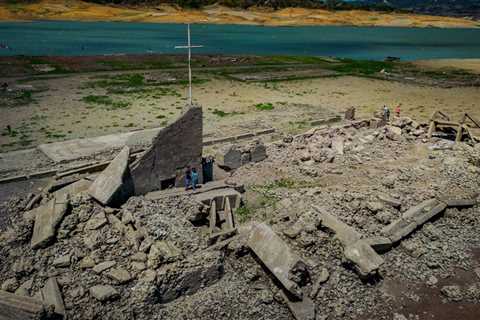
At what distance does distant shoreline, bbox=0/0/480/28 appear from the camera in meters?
130

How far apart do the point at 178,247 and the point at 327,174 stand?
7.91 metres

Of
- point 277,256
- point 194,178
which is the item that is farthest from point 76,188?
point 277,256

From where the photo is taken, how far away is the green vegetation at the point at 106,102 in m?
27.0

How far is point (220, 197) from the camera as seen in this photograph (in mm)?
12727

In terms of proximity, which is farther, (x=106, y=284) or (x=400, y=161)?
(x=400, y=161)

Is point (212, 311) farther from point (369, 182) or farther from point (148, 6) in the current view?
point (148, 6)

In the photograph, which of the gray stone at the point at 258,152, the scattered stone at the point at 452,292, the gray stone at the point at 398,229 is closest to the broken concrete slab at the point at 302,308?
the scattered stone at the point at 452,292

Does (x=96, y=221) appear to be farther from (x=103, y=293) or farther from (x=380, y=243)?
(x=380, y=243)

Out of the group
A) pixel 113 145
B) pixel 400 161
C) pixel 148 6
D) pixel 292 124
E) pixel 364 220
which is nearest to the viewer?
pixel 364 220

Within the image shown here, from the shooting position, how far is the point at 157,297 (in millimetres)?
8664

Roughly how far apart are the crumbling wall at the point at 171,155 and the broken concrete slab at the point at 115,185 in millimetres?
450


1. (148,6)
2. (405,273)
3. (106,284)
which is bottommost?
(405,273)

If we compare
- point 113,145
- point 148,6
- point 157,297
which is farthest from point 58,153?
point 148,6

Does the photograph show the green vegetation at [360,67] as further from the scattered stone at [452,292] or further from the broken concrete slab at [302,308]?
the broken concrete slab at [302,308]
